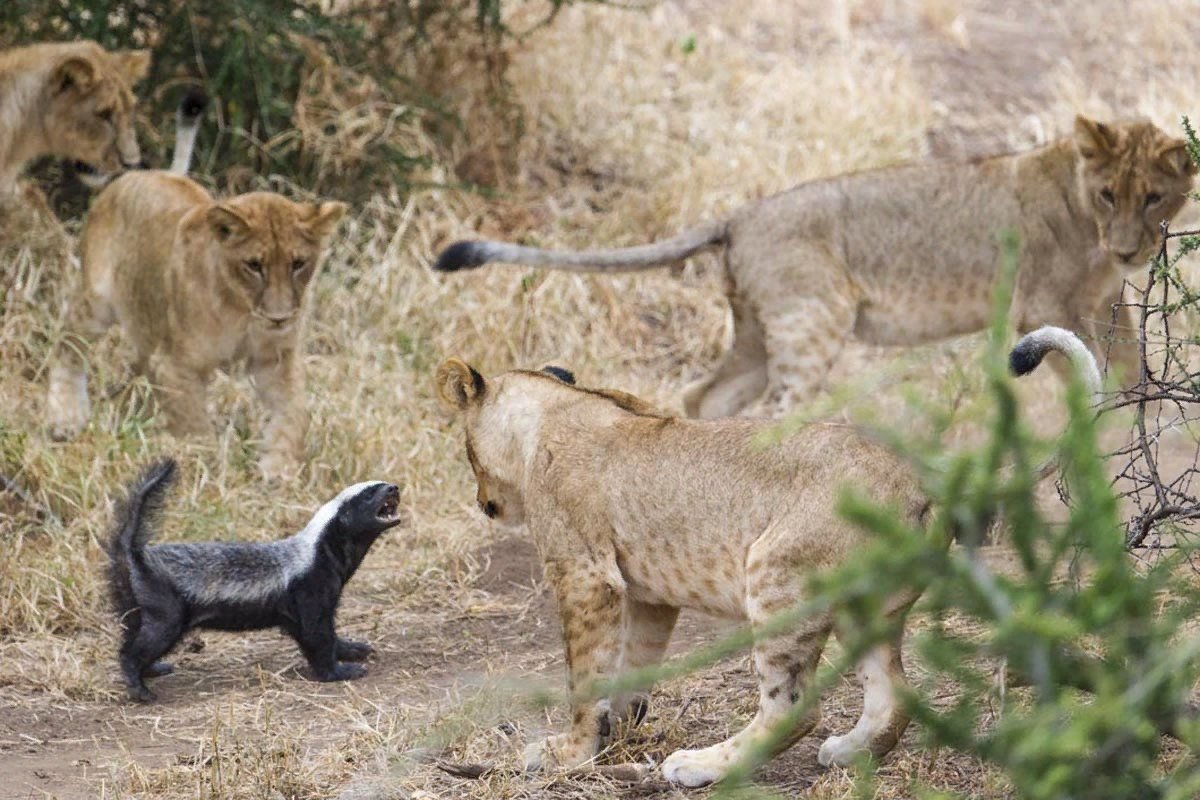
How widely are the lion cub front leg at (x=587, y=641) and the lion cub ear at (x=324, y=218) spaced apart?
311 cm

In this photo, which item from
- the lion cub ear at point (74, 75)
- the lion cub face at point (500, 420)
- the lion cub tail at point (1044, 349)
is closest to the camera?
the lion cub tail at point (1044, 349)

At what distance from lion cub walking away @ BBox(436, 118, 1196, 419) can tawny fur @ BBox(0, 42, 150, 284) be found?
7.29 ft

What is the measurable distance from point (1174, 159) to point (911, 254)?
115cm

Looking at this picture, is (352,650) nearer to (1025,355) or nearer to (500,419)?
(500,419)

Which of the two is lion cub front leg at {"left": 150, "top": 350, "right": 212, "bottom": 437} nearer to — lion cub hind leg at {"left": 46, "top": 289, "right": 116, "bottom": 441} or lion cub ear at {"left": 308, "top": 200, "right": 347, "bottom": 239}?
lion cub hind leg at {"left": 46, "top": 289, "right": 116, "bottom": 441}

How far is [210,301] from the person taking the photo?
7.34 meters

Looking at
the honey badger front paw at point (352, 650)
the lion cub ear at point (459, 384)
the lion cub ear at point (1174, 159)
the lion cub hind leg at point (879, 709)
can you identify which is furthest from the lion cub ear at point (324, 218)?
the lion cub hind leg at point (879, 709)

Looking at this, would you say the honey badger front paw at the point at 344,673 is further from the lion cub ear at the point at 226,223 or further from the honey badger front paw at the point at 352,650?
the lion cub ear at the point at 226,223

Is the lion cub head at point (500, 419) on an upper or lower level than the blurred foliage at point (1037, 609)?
lower

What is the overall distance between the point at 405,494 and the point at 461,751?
2.62 m

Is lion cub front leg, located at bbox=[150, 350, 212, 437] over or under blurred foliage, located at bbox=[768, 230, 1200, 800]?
under

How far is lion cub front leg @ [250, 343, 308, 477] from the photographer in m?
7.39

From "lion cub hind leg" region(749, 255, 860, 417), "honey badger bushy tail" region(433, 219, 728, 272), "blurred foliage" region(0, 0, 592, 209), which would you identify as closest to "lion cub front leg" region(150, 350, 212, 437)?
"honey badger bushy tail" region(433, 219, 728, 272)

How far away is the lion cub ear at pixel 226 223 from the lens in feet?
23.5
